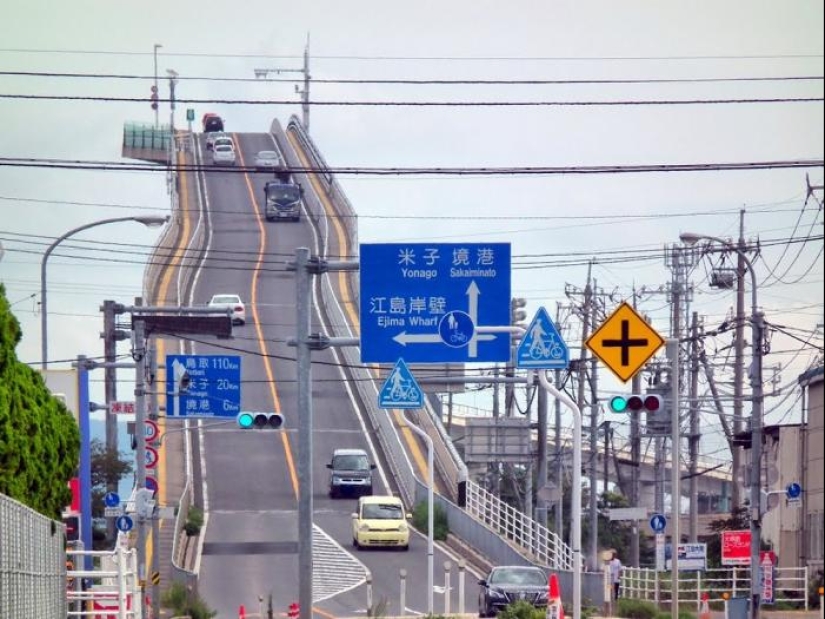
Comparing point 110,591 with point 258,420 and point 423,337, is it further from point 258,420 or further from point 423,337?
point 258,420

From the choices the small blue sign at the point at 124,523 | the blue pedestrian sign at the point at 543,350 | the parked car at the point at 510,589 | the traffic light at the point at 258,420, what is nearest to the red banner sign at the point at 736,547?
the parked car at the point at 510,589

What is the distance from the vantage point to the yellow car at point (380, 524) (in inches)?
2020

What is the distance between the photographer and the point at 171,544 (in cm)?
4988

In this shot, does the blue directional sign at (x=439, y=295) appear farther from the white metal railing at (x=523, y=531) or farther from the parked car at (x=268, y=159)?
the parked car at (x=268, y=159)

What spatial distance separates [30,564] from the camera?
58.0 ft

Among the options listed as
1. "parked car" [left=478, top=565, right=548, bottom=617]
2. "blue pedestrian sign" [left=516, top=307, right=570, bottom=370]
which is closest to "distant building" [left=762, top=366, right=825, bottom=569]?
"blue pedestrian sign" [left=516, top=307, right=570, bottom=370]

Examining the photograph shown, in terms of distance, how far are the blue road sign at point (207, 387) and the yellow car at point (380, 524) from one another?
701 centimetres

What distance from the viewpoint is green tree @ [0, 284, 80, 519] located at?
2556 centimetres

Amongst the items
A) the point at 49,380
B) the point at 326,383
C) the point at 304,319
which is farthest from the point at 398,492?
the point at 304,319

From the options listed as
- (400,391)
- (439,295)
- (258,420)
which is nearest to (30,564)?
(439,295)

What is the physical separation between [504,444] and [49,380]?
60.4ft

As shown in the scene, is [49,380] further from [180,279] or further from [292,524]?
[180,279]

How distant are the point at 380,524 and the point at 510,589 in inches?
534

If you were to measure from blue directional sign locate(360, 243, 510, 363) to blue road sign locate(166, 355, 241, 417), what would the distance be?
19262 mm
